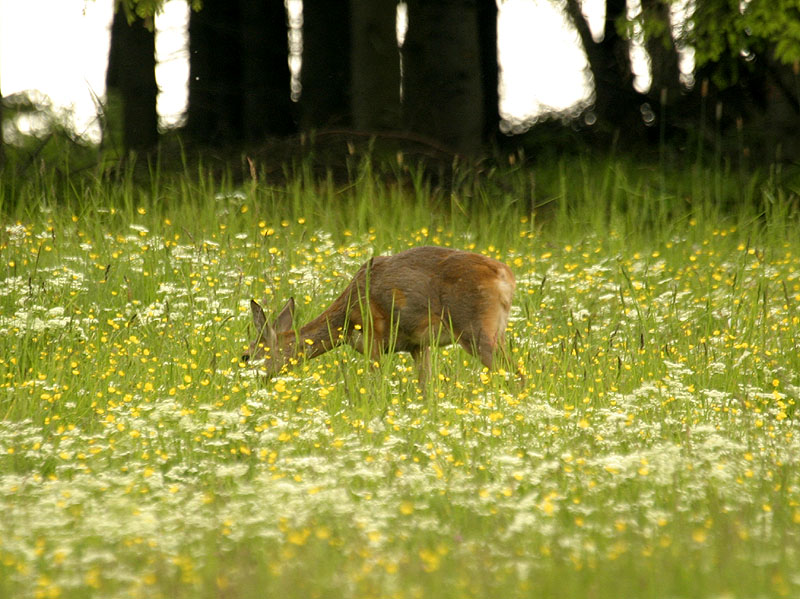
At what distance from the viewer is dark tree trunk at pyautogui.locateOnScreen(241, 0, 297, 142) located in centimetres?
1898

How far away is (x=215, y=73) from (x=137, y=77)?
2492mm

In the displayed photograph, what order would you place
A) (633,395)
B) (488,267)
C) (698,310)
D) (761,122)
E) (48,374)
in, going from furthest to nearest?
(761,122) → (698,310) → (488,267) → (48,374) → (633,395)

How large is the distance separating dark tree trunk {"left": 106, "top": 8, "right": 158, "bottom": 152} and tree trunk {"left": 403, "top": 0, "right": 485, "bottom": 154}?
4730 millimetres

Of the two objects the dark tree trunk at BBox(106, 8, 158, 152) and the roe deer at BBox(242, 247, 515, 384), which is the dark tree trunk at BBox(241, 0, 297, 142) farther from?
the roe deer at BBox(242, 247, 515, 384)

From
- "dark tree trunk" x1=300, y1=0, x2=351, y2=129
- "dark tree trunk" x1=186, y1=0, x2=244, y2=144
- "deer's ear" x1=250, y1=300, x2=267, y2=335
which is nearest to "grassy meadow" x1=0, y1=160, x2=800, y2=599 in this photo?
"deer's ear" x1=250, y1=300, x2=267, y2=335

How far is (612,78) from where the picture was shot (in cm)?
1798

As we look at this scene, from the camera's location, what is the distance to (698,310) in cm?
817

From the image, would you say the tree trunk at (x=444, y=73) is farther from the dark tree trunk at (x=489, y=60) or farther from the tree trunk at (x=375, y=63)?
the dark tree trunk at (x=489, y=60)

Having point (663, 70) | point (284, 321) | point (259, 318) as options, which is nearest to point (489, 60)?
point (663, 70)

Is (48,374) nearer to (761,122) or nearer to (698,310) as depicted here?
(698,310)

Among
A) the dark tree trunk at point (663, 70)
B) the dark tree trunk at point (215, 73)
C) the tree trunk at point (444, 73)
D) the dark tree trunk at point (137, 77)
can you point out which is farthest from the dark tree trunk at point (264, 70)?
the dark tree trunk at point (663, 70)

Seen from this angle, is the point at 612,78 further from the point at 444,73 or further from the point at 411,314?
the point at 411,314

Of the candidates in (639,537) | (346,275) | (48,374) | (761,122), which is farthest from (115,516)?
(761,122)

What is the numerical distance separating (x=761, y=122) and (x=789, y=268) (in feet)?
17.4
